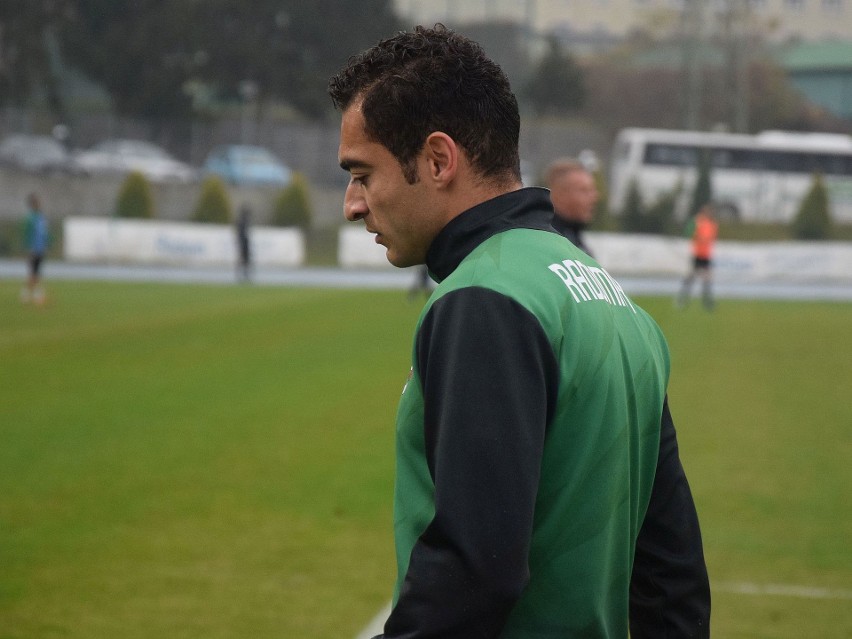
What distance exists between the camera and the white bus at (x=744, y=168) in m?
46.5

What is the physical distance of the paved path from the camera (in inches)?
1209

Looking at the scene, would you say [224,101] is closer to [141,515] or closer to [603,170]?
[603,170]

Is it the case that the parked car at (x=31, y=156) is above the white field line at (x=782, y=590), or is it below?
below

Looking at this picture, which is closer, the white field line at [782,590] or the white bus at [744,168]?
the white field line at [782,590]

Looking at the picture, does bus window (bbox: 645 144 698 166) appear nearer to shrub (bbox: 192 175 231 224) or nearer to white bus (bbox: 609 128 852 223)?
white bus (bbox: 609 128 852 223)

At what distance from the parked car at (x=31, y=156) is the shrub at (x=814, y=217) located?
86.8 ft

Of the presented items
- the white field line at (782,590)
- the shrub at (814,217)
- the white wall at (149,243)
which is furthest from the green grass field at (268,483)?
the shrub at (814,217)

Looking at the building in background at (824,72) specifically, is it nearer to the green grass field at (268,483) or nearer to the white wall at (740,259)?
the white wall at (740,259)

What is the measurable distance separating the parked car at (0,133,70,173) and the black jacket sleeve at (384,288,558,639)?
154 ft

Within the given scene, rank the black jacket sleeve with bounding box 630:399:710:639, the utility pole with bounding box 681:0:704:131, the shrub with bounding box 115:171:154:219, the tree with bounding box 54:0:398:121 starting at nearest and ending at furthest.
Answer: the black jacket sleeve with bounding box 630:399:710:639 → the shrub with bounding box 115:171:154:219 → the utility pole with bounding box 681:0:704:131 → the tree with bounding box 54:0:398:121

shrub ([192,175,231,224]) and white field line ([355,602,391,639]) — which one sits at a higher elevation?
white field line ([355,602,391,639])

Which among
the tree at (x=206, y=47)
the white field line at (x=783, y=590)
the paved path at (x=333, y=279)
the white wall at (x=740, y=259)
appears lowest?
the paved path at (x=333, y=279)

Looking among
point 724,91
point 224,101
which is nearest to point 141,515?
point 224,101

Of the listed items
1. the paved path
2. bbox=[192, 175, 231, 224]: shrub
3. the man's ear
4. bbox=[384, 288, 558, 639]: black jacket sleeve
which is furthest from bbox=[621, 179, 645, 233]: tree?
bbox=[384, 288, 558, 639]: black jacket sleeve
